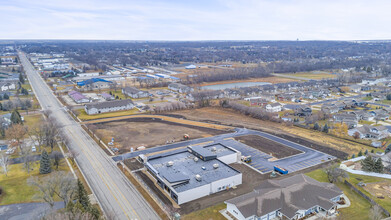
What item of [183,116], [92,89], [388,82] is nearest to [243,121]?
[183,116]

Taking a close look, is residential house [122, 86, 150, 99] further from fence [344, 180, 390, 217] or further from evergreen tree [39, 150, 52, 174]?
fence [344, 180, 390, 217]

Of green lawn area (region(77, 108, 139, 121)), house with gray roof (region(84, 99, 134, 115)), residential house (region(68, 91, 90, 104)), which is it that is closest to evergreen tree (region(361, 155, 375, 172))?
green lawn area (region(77, 108, 139, 121))

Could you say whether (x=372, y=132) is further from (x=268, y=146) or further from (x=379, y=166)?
(x=268, y=146)

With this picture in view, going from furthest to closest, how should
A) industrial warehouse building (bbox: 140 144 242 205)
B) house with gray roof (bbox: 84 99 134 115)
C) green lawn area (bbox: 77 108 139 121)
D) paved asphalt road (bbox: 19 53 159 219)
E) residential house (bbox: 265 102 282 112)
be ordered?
residential house (bbox: 265 102 282 112), house with gray roof (bbox: 84 99 134 115), green lawn area (bbox: 77 108 139 121), industrial warehouse building (bbox: 140 144 242 205), paved asphalt road (bbox: 19 53 159 219)

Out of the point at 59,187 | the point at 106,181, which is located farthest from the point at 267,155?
the point at 59,187

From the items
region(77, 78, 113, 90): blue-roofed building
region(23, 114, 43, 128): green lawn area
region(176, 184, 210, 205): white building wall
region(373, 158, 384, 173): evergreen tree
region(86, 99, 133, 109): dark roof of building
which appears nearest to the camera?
region(176, 184, 210, 205): white building wall

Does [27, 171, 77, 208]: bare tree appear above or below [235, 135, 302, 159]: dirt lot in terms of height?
above
